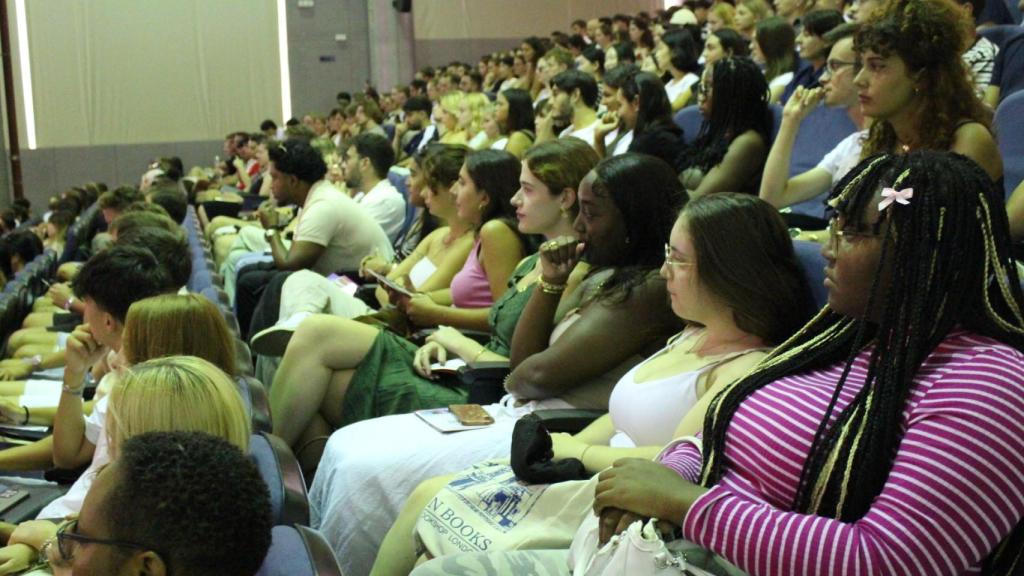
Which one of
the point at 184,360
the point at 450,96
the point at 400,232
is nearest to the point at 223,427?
the point at 184,360

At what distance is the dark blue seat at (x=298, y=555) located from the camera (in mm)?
1431

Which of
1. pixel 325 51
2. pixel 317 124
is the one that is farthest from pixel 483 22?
pixel 317 124

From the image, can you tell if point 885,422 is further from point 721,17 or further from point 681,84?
point 721,17

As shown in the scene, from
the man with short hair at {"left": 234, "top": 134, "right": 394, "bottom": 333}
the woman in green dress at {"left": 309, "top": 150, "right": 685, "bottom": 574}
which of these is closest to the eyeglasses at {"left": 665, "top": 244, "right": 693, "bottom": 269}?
the woman in green dress at {"left": 309, "top": 150, "right": 685, "bottom": 574}

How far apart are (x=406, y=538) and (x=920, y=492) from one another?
1.05 m

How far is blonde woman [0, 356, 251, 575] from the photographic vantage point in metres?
1.76

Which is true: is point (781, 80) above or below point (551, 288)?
above

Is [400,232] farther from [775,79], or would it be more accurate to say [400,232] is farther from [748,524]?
[748,524]

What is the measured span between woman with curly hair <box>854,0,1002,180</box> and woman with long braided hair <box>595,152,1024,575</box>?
3.25 feet

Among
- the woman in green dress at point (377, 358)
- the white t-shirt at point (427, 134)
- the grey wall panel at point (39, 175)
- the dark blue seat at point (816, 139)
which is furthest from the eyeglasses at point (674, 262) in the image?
the grey wall panel at point (39, 175)

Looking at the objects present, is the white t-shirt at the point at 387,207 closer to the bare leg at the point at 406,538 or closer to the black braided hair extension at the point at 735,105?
the black braided hair extension at the point at 735,105

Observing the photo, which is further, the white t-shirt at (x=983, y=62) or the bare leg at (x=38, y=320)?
the bare leg at (x=38, y=320)

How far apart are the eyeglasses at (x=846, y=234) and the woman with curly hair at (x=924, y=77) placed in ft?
3.18

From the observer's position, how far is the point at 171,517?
128 centimetres
